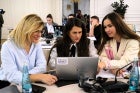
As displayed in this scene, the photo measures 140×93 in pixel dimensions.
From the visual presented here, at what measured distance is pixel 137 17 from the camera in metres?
8.85

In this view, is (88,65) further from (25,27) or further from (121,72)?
(25,27)

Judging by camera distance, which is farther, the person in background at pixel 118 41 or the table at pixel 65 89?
the person in background at pixel 118 41

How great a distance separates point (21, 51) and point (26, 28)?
0.69 feet

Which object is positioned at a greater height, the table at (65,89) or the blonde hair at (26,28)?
the blonde hair at (26,28)

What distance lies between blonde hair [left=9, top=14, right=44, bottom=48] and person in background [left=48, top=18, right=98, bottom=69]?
0.55 m

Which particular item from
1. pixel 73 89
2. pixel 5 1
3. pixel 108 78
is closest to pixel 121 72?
pixel 108 78

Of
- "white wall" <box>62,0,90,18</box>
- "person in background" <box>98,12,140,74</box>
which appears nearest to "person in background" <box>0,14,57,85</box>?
"person in background" <box>98,12,140,74</box>

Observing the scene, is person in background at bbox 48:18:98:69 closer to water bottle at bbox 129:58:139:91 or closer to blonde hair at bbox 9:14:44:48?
blonde hair at bbox 9:14:44:48

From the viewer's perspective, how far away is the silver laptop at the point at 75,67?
186 cm

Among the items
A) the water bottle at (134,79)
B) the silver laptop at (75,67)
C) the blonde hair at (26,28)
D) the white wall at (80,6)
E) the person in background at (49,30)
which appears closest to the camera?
the water bottle at (134,79)

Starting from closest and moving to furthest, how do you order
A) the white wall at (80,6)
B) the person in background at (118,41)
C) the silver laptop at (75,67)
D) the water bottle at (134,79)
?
the water bottle at (134,79), the silver laptop at (75,67), the person in background at (118,41), the white wall at (80,6)

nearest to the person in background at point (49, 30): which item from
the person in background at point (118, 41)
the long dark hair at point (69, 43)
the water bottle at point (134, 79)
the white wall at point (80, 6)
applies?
the long dark hair at point (69, 43)

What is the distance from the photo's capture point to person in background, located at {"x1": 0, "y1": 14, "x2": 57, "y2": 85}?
190 centimetres

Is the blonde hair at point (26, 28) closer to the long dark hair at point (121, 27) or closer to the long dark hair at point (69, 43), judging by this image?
the long dark hair at point (69, 43)
